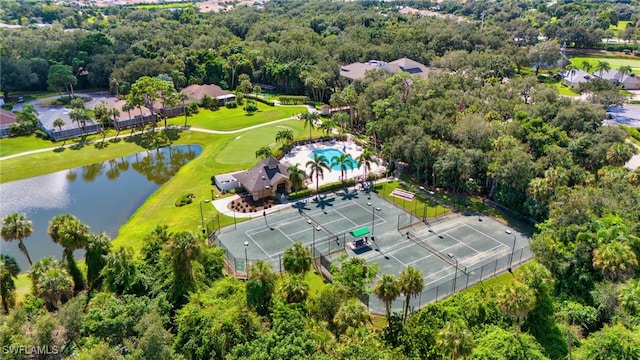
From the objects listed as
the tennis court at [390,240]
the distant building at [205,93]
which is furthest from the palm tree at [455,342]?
the distant building at [205,93]

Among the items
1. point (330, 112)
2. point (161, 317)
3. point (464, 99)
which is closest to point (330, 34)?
point (330, 112)

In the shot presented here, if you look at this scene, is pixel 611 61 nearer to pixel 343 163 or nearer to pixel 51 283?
pixel 343 163

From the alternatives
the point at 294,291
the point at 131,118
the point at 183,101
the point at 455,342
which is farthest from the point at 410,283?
the point at 183,101

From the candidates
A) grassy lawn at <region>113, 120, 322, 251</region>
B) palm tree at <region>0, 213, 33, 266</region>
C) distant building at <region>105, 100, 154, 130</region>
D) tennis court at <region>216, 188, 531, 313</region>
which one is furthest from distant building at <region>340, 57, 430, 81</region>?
palm tree at <region>0, 213, 33, 266</region>

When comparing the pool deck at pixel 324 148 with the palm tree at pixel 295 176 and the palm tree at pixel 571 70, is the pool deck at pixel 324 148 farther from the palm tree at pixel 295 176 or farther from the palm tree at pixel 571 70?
the palm tree at pixel 571 70

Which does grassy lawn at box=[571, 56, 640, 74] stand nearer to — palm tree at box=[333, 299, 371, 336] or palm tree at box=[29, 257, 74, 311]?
palm tree at box=[333, 299, 371, 336]

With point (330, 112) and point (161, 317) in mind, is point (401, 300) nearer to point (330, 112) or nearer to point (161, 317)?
point (161, 317)
